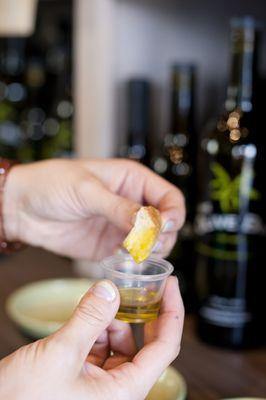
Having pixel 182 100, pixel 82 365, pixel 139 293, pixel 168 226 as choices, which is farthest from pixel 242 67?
pixel 82 365

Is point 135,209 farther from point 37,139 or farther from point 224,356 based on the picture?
point 37,139

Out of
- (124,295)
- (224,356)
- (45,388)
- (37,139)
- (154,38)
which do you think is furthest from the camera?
(37,139)

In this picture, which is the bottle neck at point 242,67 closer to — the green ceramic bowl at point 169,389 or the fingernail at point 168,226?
the fingernail at point 168,226

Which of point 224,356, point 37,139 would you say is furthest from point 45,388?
point 37,139

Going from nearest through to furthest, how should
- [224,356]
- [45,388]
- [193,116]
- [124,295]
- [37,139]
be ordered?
[45,388], [124,295], [224,356], [193,116], [37,139]

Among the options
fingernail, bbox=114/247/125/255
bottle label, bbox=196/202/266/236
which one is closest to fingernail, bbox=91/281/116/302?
fingernail, bbox=114/247/125/255
